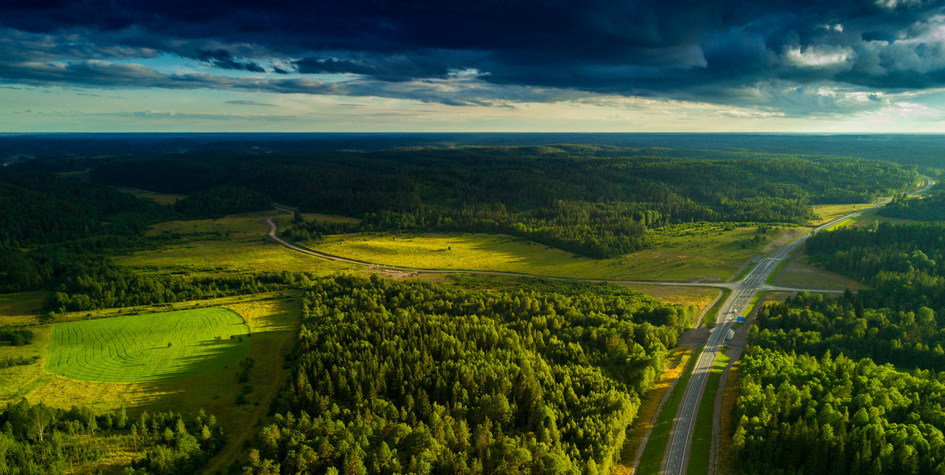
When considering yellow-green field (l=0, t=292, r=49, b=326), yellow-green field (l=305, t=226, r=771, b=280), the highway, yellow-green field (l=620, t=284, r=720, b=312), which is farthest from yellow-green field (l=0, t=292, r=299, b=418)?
yellow-green field (l=620, t=284, r=720, b=312)

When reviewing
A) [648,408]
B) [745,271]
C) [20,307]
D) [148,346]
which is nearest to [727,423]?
[648,408]

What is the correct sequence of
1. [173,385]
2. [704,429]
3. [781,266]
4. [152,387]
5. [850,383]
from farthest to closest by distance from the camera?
1. [781,266]
2. [173,385]
3. [152,387]
4. [850,383]
5. [704,429]

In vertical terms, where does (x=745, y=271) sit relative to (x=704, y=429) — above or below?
above

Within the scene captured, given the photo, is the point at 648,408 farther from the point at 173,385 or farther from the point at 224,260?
the point at 224,260

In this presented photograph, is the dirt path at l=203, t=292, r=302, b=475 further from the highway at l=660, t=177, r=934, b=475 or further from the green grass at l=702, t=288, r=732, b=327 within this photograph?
the green grass at l=702, t=288, r=732, b=327

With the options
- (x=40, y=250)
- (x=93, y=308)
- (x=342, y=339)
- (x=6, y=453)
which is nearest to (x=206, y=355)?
(x=342, y=339)

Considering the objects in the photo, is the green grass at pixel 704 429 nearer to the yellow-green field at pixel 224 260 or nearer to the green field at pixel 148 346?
the green field at pixel 148 346
